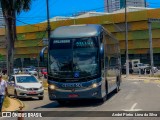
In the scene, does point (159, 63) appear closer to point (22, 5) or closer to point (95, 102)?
point (22, 5)

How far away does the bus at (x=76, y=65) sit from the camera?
20656 mm

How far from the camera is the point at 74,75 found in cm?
2069

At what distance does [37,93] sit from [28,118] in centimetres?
1078

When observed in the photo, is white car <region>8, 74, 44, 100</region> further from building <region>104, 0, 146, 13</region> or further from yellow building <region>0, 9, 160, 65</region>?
yellow building <region>0, 9, 160, 65</region>

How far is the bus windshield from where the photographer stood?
2077 cm

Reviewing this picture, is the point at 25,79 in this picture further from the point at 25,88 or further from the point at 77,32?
the point at 77,32

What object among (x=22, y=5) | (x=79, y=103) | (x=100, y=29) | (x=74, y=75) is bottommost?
(x=79, y=103)

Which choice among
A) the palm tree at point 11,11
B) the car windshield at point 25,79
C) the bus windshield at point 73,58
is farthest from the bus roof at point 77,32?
the palm tree at point 11,11

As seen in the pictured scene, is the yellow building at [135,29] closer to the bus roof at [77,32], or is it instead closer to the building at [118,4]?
the building at [118,4]

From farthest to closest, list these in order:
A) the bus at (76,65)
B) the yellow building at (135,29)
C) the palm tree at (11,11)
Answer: the yellow building at (135,29)
the palm tree at (11,11)
the bus at (76,65)

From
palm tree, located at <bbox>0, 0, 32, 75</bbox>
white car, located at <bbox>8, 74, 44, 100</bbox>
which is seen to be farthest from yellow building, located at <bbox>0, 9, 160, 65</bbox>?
white car, located at <bbox>8, 74, 44, 100</bbox>

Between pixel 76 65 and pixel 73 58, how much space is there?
15.0 inches

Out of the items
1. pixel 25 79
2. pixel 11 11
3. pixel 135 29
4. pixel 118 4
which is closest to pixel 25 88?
pixel 25 79

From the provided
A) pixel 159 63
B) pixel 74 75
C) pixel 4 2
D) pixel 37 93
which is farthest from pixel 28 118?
pixel 159 63
